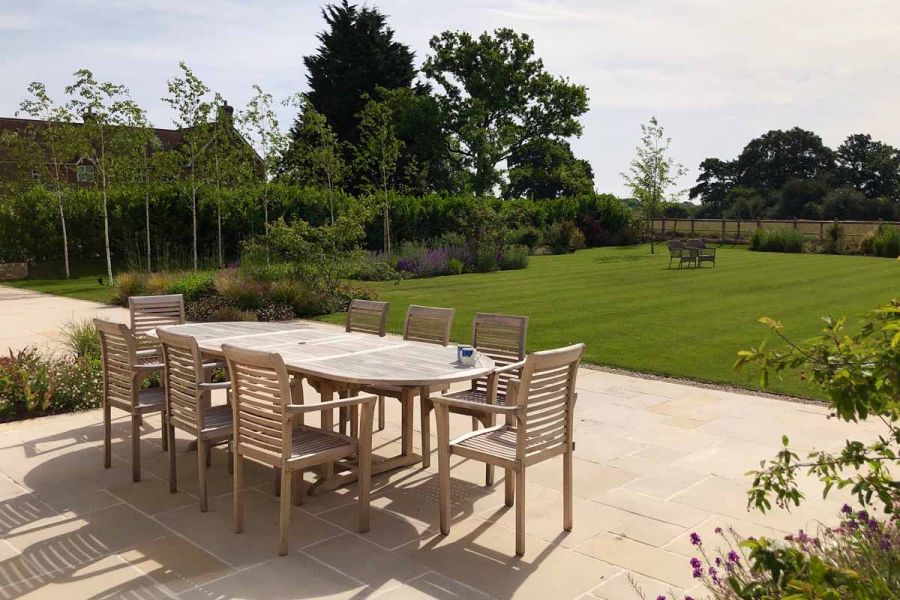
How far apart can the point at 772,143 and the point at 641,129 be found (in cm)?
3887

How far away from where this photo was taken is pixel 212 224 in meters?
22.7

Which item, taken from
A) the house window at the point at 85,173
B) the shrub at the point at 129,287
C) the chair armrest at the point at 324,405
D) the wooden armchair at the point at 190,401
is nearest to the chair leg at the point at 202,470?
the wooden armchair at the point at 190,401

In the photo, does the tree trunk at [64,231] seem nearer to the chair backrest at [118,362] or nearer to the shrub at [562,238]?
the shrub at [562,238]

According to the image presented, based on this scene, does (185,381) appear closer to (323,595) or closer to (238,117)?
(323,595)

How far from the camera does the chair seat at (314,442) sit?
405cm

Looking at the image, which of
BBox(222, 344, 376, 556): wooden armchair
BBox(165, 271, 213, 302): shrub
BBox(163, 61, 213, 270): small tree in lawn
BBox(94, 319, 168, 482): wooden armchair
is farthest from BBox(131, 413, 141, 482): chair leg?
BBox(163, 61, 213, 270): small tree in lawn

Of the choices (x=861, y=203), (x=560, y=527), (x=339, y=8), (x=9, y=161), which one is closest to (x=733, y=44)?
(x=560, y=527)

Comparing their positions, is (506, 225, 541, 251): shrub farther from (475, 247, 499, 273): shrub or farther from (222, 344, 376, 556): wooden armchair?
(222, 344, 376, 556): wooden armchair

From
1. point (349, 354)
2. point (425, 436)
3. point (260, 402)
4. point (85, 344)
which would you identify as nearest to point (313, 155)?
point (85, 344)

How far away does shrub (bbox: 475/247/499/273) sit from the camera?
843 inches

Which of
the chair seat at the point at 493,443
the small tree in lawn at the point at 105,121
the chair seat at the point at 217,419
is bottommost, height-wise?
the chair seat at the point at 217,419

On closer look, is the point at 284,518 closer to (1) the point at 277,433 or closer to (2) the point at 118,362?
(1) the point at 277,433

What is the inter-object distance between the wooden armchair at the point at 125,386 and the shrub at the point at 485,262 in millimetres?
16296

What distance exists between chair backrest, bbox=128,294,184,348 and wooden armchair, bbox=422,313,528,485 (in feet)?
9.02
